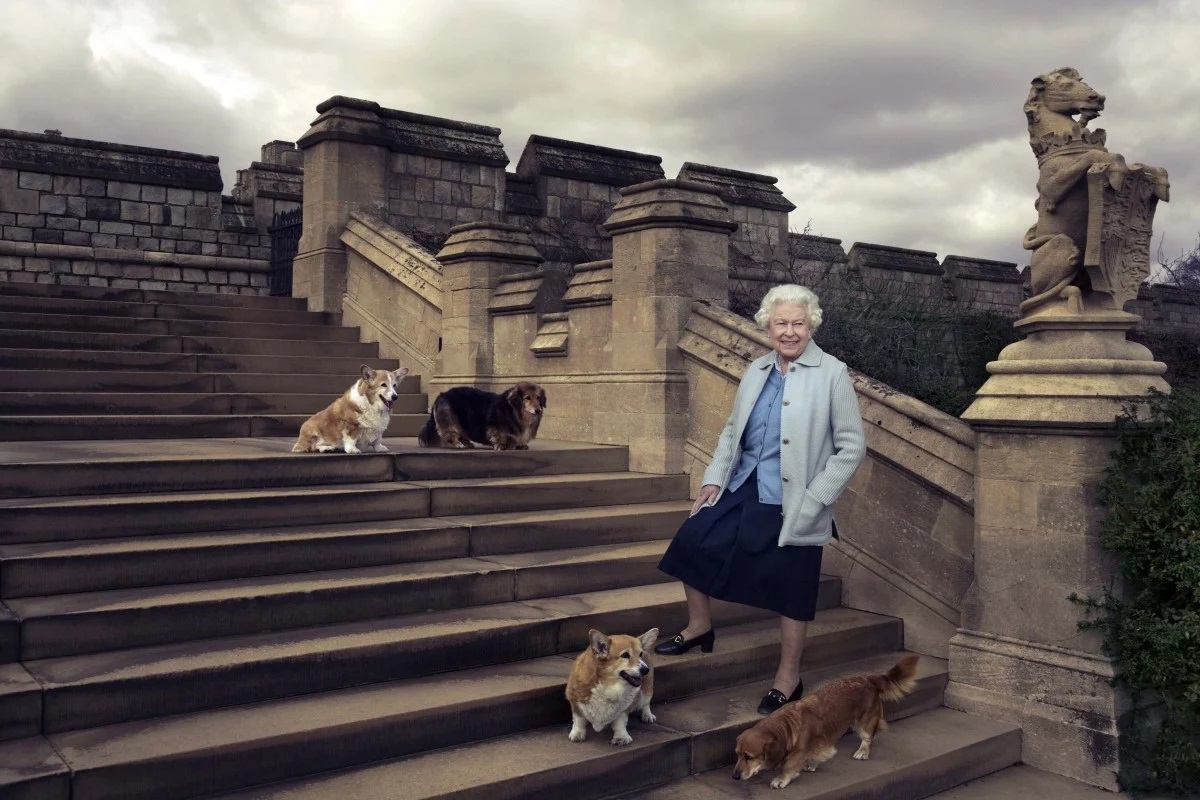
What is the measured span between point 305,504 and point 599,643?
99.9 inches

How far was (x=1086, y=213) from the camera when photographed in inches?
221

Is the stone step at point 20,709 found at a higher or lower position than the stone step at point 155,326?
lower

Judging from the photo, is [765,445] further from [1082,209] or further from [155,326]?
[155,326]

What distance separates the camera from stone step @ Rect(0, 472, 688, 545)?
5.19 metres

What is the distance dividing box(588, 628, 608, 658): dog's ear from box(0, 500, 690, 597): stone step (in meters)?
1.89

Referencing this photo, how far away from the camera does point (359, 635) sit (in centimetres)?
479

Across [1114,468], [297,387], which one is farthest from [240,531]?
[1114,468]

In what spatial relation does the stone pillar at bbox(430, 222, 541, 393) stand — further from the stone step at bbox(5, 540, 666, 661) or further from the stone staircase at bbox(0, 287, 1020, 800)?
the stone step at bbox(5, 540, 666, 661)

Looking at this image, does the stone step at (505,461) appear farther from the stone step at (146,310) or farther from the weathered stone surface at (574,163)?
the weathered stone surface at (574,163)

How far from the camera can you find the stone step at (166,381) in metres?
8.33

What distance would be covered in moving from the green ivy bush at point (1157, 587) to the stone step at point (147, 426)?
21.1 feet

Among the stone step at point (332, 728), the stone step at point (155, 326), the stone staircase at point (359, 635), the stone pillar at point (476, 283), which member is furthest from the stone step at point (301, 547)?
the stone step at point (155, 326)

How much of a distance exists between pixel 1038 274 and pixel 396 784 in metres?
4.42

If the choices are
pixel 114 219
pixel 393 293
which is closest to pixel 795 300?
pixel 393 293
